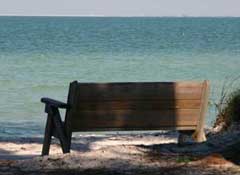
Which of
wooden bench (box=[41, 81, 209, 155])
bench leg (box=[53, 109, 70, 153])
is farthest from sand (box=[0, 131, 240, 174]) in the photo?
wooden bench (box=[41, 81, 209, 155])

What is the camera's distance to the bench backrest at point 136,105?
852cm

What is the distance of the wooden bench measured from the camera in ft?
27.9

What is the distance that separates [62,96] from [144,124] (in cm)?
1227

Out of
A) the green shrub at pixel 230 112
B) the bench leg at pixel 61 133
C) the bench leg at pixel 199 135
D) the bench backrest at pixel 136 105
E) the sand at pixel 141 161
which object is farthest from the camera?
the green shrub at pixel 230 112

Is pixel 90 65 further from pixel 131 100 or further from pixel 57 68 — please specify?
pixel 131 100

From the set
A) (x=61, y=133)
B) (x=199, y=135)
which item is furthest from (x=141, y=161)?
(x=199, y=135)

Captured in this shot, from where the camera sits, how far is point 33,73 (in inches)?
1187

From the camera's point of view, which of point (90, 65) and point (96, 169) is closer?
point (96, 169)

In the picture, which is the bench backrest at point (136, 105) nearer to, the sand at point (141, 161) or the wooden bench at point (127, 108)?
A: the wooden bench at point (127, 108)

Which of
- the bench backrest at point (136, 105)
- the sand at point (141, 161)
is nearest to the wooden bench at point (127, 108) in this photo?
the bench backrest at point (136, 105)

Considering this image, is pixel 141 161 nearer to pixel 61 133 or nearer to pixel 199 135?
pixel 61 133

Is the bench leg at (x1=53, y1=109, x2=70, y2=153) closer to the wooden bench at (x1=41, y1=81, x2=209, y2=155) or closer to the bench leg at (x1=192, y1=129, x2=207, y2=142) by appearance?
the wooden bench at (x1=41, y1=81, x2=209, y2=155)

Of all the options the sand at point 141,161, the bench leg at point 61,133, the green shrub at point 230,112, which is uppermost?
the green shrub at point 230,112

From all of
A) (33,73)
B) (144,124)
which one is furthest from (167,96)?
(33,73)
